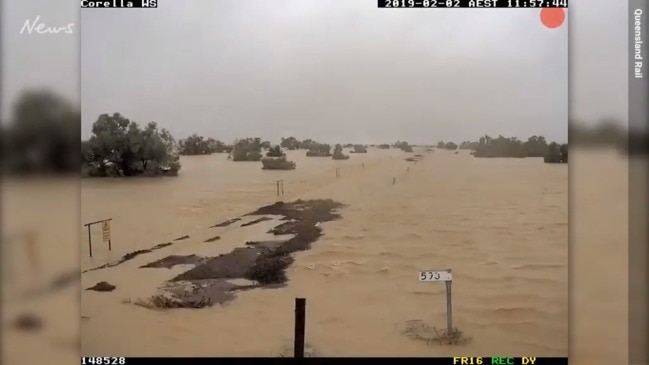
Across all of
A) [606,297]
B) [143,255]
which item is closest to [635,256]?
[606,297]

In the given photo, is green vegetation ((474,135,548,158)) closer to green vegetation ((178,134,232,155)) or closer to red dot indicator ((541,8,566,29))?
red dot indicator ((541,8,566,29))

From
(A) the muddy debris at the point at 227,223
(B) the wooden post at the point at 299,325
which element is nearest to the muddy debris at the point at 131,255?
(A) the muddy debris at the point at 227,223

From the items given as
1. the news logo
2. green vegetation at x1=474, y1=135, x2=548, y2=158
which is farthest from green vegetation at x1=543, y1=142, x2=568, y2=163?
the news logo

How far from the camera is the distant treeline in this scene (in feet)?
5.15

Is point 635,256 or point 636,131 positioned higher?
point 636,131

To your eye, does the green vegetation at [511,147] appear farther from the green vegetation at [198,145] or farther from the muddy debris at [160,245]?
the muddy debris at [160,245]

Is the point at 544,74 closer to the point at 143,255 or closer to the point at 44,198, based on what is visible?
the point at 143,255

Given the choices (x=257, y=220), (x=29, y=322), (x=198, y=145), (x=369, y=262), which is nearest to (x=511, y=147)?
(x=369, y=262)

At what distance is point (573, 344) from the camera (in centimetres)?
160

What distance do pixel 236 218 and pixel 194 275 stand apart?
0.22 m

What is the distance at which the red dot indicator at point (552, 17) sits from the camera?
1.55 m

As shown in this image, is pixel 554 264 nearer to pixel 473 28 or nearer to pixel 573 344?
pixel 573 344

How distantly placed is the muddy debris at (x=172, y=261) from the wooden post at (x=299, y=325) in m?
0.33

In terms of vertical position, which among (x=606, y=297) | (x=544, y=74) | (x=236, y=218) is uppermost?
(x=544, y=74)
